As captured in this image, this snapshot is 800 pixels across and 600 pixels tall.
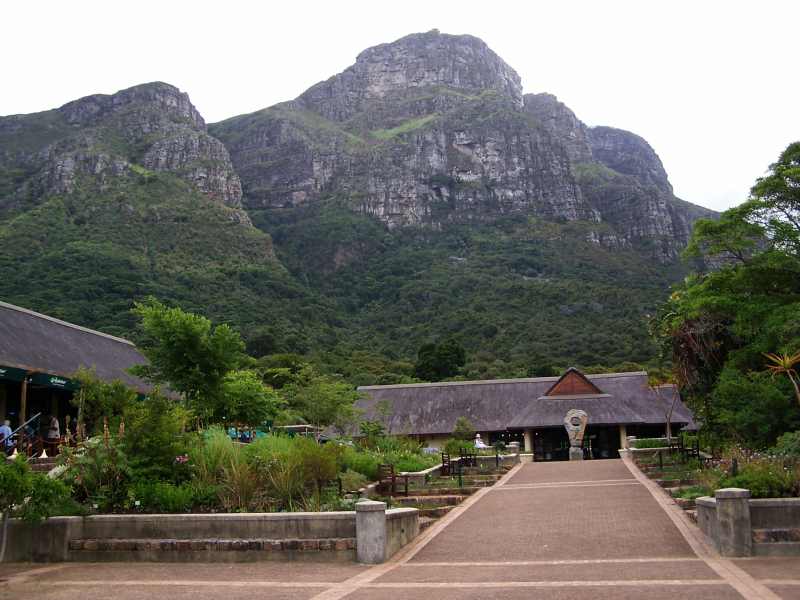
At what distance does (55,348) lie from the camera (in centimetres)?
3031

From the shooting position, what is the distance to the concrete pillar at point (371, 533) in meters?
12.1

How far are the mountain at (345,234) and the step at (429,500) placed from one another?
54473 millimetres

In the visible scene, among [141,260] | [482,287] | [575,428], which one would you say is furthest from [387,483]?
[482,287]

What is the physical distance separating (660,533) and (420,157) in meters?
166

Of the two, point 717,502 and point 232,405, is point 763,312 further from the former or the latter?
point 232,405

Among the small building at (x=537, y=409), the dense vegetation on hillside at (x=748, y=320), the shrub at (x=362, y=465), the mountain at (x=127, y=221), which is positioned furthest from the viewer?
the mountain at (x=127, y=221)

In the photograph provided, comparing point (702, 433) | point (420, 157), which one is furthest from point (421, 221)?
point (702, 433)

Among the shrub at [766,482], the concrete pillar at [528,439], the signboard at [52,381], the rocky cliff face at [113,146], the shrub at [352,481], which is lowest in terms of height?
the concrete pillar at [528,439]

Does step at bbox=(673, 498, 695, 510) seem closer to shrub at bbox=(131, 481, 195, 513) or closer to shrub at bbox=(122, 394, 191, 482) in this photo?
shrub at bbox=(131, 481, 195, 513)

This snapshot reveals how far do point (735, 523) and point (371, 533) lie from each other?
5872 millimetres

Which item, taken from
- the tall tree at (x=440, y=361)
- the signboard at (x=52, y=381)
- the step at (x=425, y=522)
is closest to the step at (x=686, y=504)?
the step at (x=425, y=522)

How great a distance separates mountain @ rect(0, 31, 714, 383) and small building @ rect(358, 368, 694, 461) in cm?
2011

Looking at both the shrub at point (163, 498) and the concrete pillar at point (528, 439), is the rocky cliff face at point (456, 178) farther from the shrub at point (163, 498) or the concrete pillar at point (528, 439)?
the shrub at point (163, 498)

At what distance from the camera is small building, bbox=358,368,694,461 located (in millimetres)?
47094
